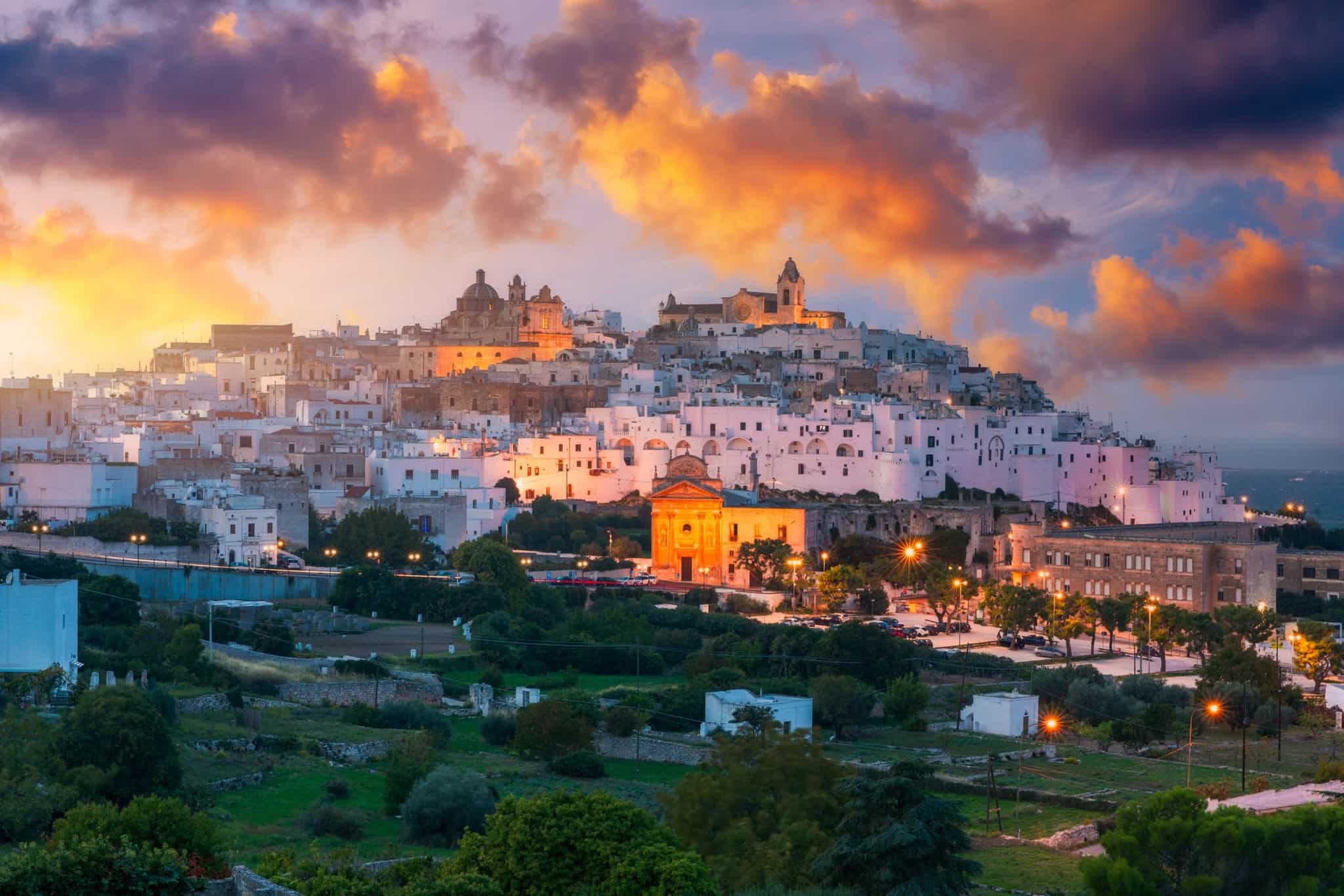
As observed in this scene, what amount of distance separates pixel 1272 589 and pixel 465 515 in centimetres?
→ 2004

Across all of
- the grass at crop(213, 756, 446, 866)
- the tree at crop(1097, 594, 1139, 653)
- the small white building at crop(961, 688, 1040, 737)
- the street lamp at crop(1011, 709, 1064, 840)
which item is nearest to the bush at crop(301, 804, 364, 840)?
the grass at crop(213, 756, 446, 866)

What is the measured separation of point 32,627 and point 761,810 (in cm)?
1242

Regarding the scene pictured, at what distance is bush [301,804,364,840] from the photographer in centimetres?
2250

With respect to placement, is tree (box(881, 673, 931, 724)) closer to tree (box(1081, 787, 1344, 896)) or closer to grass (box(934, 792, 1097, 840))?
grass (box(934, 792, 1097, 840))

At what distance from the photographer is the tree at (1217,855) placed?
61.4ft

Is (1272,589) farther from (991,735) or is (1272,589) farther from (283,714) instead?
(283,714)

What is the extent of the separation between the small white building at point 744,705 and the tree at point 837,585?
14226 mm

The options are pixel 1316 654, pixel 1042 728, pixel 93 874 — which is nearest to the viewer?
pixel 93 874

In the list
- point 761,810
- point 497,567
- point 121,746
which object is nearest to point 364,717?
point 121,746

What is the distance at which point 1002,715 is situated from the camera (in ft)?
104

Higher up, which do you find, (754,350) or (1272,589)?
(754,350)

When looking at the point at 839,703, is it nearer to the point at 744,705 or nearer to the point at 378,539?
the point at 744,705

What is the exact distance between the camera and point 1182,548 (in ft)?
152

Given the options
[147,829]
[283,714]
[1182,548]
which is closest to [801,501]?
[1182,548]
